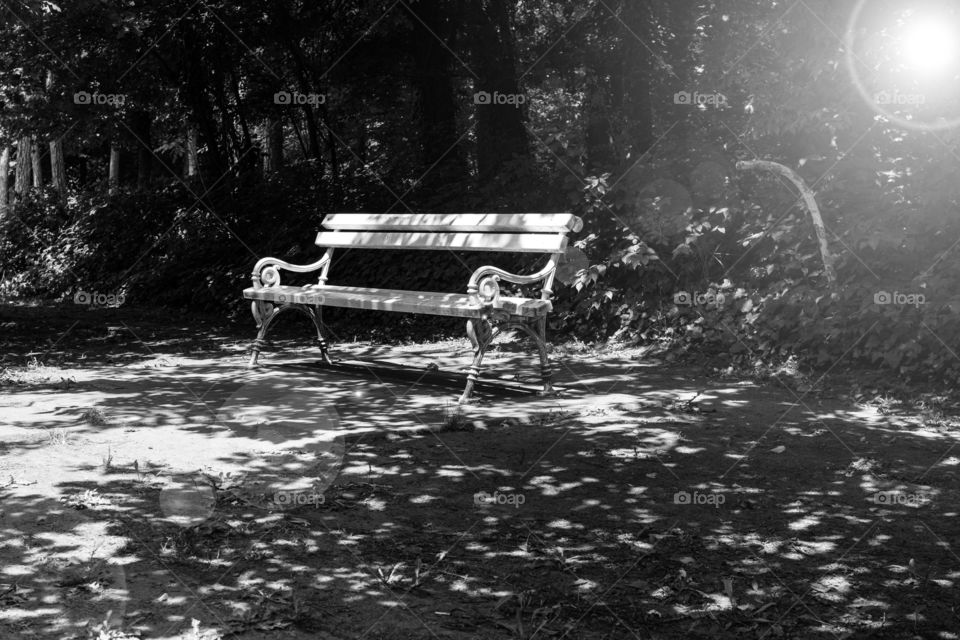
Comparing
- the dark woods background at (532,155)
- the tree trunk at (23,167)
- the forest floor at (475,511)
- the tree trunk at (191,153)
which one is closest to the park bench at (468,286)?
the forest floor at (475,511)

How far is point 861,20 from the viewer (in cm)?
902

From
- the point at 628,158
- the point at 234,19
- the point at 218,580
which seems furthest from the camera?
the point at 234,19

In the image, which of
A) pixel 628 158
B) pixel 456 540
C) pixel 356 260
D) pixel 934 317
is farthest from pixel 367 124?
pixel 456 540

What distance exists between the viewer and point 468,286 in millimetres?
7695

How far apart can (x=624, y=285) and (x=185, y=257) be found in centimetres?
857

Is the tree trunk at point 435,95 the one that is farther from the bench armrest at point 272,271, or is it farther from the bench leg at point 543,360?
the bench leg at point 543,360

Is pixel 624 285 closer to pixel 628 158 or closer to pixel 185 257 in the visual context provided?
pixel 628 158

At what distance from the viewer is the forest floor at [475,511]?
3631mm

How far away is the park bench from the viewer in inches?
299

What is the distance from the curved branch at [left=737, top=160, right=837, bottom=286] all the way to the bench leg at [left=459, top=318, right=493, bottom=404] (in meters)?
3.02

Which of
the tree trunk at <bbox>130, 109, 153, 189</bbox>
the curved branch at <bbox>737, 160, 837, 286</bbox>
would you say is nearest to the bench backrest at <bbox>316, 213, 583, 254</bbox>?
the curved branch at <bbox>737, 160, 837, 286</bbox>

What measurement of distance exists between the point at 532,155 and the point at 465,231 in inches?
130

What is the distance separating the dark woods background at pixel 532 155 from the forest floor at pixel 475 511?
1.23m

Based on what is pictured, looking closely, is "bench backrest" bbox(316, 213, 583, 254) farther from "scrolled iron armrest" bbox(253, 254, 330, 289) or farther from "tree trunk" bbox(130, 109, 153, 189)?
"tree trunk" bbox(130, 109, 153, 189)
